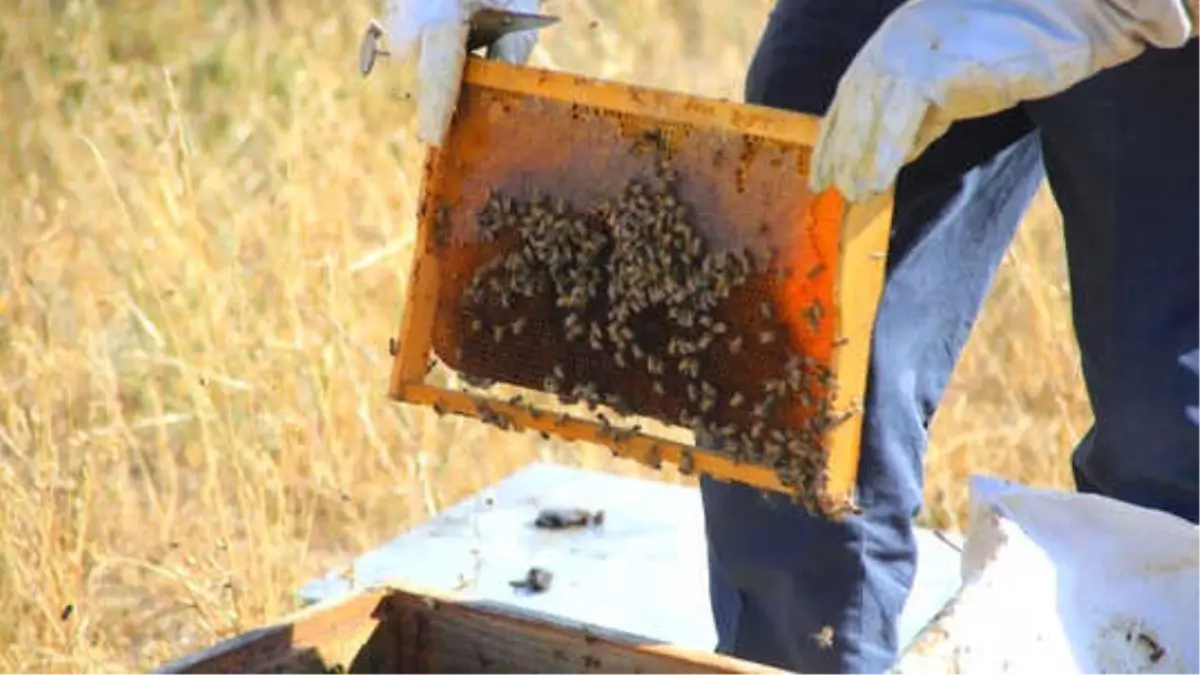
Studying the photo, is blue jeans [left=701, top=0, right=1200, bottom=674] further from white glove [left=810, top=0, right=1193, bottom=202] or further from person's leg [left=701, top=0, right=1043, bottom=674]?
white glove [left=810, top=0, right=1193, bottom=202]

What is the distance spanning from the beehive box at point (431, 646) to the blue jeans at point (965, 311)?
77cm

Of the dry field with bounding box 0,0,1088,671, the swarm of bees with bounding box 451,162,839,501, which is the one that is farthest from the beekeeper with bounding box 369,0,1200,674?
the dry field with bounding box 0,0,1088,671

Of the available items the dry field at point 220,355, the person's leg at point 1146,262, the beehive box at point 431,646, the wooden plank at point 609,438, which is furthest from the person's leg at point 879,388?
the dry field at point 220,355

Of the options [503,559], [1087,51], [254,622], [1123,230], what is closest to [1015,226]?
[1123,230]

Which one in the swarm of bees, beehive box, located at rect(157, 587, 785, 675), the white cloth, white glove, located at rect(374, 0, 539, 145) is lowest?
beehive box, located at rect(157, 587, 785, 675)

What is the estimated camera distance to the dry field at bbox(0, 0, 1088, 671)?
416cm

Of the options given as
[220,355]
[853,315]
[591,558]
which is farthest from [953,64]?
[220,355]

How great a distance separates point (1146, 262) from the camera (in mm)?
2934

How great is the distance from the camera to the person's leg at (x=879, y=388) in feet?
10.7

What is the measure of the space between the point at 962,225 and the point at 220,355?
1.87 metres

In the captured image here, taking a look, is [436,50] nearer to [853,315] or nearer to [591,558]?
[853,315]

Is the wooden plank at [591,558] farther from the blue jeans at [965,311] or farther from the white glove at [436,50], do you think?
the white glove at [436,50]

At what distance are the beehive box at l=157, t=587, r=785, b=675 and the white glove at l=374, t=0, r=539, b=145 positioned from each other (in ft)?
2.35

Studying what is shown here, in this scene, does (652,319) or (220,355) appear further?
(220,355)
